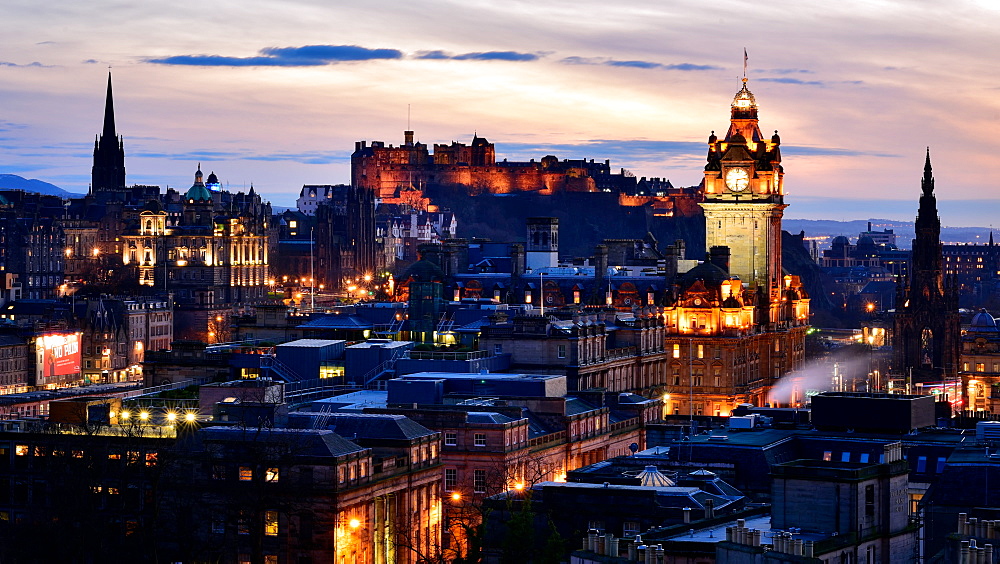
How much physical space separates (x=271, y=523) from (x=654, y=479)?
55.6ft

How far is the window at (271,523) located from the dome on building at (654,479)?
16.0 m

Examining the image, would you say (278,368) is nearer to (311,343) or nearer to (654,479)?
(311,343)

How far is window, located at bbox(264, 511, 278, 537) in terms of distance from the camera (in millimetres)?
99750

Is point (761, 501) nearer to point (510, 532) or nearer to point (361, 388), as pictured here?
point (510, 532)

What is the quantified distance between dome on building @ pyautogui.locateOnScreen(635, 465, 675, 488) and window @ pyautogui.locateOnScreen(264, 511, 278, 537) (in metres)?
16.0

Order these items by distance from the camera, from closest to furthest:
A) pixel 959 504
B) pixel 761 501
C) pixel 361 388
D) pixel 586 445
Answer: pixel 959 504 → pixel 761 501 → pixel 586 445 → pixel 361 388

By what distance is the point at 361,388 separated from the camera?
14212 centimetres

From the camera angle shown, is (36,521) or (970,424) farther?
(970,424)

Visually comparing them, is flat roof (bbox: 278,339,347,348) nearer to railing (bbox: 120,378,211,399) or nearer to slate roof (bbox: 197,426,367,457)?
railing (bbox: 120,378,211,399)

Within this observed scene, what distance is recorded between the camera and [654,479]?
96625 mm

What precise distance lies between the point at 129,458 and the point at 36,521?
570cm

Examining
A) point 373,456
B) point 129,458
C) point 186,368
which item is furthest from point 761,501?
point 186,368

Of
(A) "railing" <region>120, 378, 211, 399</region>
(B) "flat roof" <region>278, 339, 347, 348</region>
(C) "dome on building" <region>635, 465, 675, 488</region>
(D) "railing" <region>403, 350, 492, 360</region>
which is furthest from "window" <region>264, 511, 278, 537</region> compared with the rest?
(B) "flat roof" <region>278, 339, 347, 348</region>

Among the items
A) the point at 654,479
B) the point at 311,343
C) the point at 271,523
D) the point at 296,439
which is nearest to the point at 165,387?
the point at 311,343
